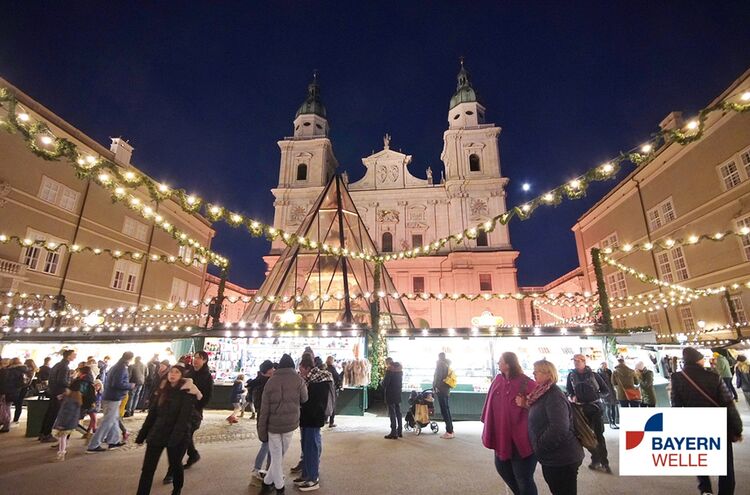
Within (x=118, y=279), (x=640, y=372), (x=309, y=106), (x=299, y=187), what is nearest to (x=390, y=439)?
(x=640, y=372)

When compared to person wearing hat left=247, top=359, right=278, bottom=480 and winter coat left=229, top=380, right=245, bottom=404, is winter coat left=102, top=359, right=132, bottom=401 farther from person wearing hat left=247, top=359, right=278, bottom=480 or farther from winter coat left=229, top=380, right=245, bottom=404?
winter coat left=229, top=380, right=245, bottom=404

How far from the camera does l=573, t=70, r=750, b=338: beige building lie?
51.6 ft

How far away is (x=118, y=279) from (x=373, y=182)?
21204 millimetres

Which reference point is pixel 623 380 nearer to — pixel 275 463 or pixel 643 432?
pixel 643 432

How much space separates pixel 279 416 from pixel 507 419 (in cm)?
239

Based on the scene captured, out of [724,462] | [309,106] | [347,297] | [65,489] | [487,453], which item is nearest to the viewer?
[724,462]

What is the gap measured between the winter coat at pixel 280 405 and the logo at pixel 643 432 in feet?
11.9

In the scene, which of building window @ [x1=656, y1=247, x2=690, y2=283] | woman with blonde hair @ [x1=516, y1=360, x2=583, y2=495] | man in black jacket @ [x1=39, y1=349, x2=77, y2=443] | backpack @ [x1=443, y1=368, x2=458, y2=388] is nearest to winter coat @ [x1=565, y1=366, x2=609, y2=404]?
backpack @ [x1=443, y1=368, x2=458, y2=388]

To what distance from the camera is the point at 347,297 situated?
13336mm

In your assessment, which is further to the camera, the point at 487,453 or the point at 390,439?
the point at 390,439

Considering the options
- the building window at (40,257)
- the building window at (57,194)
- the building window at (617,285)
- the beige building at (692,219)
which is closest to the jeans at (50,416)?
the building window at (40,257)

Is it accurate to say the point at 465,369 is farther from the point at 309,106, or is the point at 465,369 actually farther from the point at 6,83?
the point at 309,106

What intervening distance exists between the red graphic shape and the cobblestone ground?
551mm

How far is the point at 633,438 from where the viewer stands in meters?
3.76
